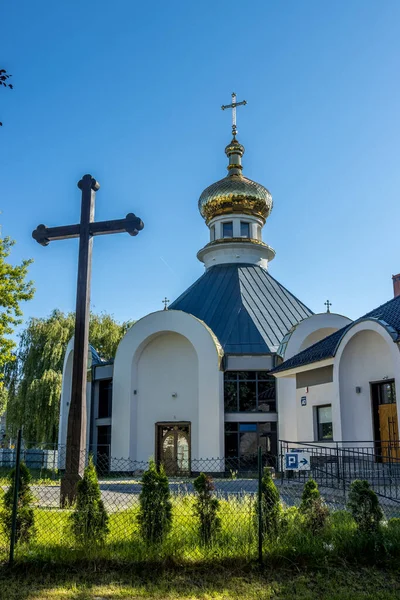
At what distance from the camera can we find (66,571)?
230 inches

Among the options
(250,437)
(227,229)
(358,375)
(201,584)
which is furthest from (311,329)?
(201,584)

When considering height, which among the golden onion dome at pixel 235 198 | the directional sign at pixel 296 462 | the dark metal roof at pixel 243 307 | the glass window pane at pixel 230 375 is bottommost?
the directional sign at pixel 296 462

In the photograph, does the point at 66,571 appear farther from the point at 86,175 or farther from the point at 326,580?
the point at 86,175

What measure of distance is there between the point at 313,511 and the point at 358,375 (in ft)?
31.0

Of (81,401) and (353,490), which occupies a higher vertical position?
(81,401)

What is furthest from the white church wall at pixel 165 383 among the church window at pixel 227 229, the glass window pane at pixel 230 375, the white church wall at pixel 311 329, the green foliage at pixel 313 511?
the green foliage at pixel 313 511

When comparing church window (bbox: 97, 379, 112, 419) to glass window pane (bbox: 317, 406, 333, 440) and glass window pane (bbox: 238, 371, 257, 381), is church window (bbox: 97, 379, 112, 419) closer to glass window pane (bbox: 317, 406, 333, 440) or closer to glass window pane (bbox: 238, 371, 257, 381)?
glass window pane (bbox: 238, 371, 257, 381)

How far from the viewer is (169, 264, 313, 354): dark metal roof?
78.8 feet

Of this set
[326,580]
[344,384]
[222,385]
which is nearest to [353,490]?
[326,580]

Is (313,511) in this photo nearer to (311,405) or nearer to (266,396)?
(311,405)

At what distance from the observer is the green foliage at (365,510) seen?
22.3 feet

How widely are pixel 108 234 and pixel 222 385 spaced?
12.8 meters

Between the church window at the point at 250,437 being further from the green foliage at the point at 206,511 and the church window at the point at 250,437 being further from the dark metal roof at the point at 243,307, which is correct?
the green foliage at the point at 206,511

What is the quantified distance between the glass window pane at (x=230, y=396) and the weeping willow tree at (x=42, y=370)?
968 cm
